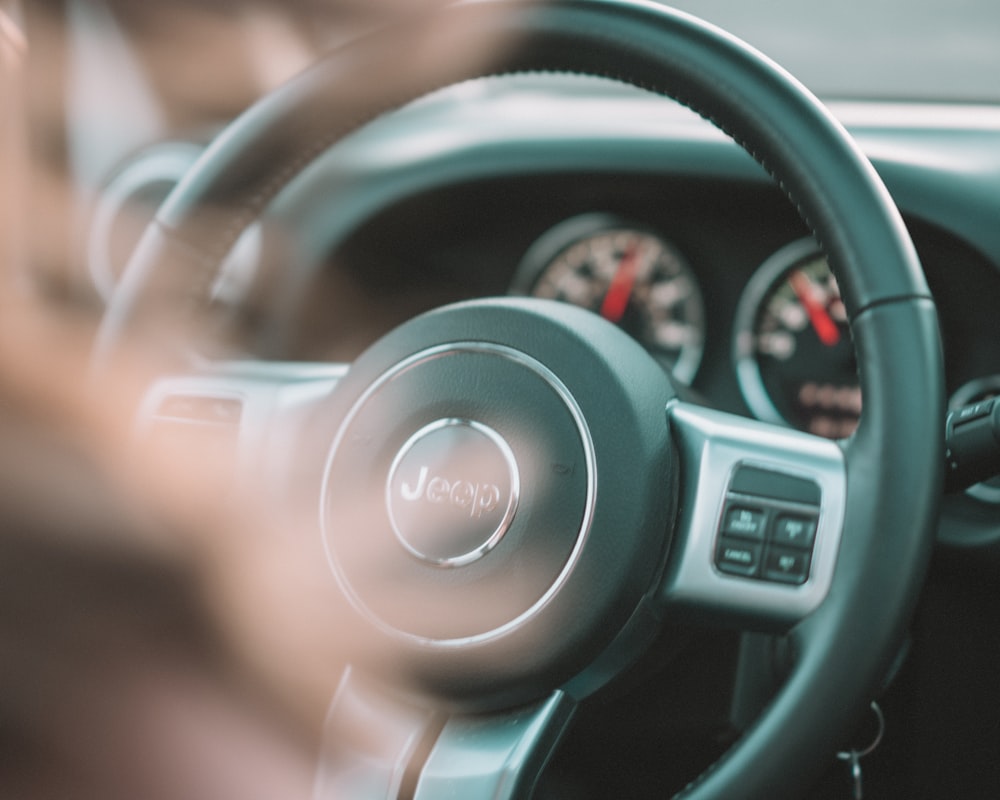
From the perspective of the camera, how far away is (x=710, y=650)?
115 centimetres

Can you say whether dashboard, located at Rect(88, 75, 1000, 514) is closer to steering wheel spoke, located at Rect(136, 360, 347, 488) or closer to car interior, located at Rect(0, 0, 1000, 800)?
car interior, located at Rect(0, 0, 1000, 800)

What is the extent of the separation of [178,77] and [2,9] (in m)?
0.33

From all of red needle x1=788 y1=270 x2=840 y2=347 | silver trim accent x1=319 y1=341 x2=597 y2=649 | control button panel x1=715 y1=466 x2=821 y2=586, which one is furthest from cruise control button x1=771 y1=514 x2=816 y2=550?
red needle x1=788 y1=270 x2=840 y2=347

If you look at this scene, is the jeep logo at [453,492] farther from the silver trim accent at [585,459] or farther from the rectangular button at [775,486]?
the rectangular button at [775,486]

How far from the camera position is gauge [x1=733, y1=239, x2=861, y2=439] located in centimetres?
155

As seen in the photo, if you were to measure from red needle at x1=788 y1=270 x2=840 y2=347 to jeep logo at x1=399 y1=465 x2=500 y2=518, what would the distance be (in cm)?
89

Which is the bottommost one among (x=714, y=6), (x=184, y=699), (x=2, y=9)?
(x=184, y=699)

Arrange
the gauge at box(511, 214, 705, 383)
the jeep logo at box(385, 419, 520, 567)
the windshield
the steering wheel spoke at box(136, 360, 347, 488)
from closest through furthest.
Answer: the jeep logo at box(385, 419, 520, 567), the steering wheel spoke at box(136, 360, 347, 488), the windshield, the gauge at box(511, 214, 705, 383)

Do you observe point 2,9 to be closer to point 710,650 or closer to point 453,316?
point 453,316

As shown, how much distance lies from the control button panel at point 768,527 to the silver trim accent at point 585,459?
0.10 metres

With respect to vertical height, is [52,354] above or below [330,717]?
above

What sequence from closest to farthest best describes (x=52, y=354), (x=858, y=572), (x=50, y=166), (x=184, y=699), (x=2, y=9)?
(x=858, y=572) < (x=184, y=699) < (x=52, y=354) < (x=2, y=9) < (x=50, y=166)

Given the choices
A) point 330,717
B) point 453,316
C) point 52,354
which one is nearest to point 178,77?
point 52,354

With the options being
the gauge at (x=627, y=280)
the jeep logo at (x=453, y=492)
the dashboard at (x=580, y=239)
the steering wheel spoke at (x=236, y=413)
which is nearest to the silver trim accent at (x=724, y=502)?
the jeep logo at (x=453, y=492)
